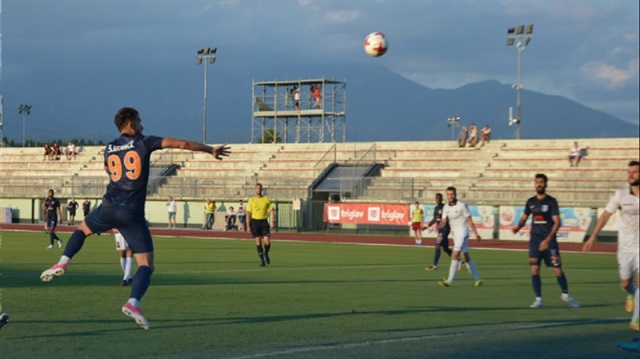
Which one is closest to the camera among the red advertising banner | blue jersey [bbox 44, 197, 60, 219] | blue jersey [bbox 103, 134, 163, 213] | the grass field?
the grass field

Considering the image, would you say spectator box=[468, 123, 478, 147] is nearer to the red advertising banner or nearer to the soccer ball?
the red advertising banner

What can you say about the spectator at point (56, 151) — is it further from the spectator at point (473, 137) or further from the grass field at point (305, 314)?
the grass field at point (305, 314)

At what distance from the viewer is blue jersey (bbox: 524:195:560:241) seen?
54.6ft

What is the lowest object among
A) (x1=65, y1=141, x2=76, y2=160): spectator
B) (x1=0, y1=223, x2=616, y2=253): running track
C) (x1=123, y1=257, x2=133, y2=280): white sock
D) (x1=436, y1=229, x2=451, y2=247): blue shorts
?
(x1=0, y1=223, x2=616, y2=253): running track

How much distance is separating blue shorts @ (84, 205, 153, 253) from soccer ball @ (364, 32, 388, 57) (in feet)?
83.8

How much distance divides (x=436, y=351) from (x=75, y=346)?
12.6ft

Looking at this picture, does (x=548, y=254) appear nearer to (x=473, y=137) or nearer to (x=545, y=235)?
(x=545, y=235)

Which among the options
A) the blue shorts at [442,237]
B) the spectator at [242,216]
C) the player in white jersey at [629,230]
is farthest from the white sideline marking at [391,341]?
the spectator at [242,216]

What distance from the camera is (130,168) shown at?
11.3 metres

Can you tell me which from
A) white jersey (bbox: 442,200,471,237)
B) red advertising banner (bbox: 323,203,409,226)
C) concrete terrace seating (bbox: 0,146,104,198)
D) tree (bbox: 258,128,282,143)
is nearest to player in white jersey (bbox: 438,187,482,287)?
white jersey (bbox: 442,200,471,237)

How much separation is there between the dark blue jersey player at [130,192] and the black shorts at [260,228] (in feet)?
46.4

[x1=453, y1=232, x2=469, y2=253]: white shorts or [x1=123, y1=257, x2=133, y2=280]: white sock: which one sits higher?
[x1=453, y1=232, x2=469, y2=253]: white shorts

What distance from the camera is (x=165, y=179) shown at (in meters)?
63.0

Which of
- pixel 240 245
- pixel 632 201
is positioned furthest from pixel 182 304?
pixel 240 245
